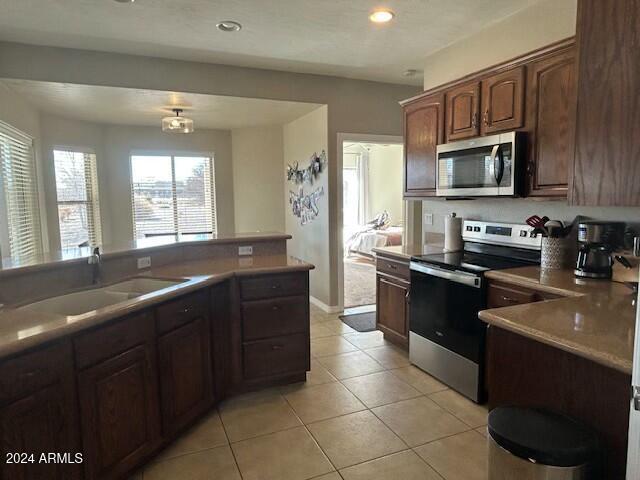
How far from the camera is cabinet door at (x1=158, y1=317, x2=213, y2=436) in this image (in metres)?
2.19

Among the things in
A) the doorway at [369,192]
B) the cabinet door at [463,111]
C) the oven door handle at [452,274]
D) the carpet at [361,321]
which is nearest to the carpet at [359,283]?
the carpet at [361,321]

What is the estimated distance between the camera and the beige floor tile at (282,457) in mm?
2055

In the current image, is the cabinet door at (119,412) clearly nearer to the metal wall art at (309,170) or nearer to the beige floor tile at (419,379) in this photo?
the beige floor tile at (419,379)

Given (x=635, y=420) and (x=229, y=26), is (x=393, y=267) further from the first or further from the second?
(x=635, y=420)

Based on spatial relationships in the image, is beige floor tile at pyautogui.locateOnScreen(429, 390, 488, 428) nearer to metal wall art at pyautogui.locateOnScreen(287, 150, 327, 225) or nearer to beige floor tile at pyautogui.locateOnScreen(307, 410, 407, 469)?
beige floor tile at pyautogui.locateOnScreen(307, 410, 407, 469)

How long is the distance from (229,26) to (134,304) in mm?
2283

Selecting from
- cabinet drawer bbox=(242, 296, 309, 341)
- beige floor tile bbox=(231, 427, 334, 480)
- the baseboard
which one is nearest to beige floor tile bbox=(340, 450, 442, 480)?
beige floor tile bbox=(231, 427, 334, 480)

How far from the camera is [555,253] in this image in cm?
254

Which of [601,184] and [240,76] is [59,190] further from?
[601,184]

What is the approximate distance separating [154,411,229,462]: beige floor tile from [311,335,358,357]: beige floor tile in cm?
125

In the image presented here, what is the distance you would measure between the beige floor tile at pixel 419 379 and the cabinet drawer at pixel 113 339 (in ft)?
6.22

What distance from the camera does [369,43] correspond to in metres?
3.51

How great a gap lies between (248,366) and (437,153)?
2209mm

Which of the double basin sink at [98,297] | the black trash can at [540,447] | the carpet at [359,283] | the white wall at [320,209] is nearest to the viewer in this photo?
the black trash can at [540,447]
